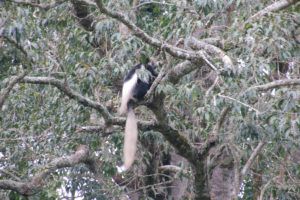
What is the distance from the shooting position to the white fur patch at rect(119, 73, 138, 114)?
515cm

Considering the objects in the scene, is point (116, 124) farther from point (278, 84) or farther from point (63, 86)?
point (278, 84)

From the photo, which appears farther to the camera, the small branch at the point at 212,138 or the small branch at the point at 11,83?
the small branch at the point at 212,138

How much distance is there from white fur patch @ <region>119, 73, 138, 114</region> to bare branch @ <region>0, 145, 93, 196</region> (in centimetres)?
56

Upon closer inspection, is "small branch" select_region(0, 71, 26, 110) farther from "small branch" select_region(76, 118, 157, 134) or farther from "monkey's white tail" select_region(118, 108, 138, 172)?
"monkey's white tail" select_region(118, 108, 138, 172)

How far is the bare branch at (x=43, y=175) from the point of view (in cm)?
463

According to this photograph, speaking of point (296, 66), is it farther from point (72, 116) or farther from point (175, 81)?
point (72, 116)

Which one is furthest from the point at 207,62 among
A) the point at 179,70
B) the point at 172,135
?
the point at 172,135

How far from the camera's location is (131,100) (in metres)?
5.09

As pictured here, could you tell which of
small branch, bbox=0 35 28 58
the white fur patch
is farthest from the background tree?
the white fur patch

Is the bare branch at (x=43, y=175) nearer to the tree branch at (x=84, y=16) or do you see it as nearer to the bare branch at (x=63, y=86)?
the bare branch at (x=63, y=86)

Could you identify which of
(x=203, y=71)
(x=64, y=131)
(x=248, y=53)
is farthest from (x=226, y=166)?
(x=248, y=53)

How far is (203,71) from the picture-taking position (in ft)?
19.2

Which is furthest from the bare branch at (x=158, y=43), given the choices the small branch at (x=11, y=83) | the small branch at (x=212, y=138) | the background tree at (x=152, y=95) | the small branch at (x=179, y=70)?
the small branch at (x=212, y=138)

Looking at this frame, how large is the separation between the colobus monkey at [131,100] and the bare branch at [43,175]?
1.53 feet
